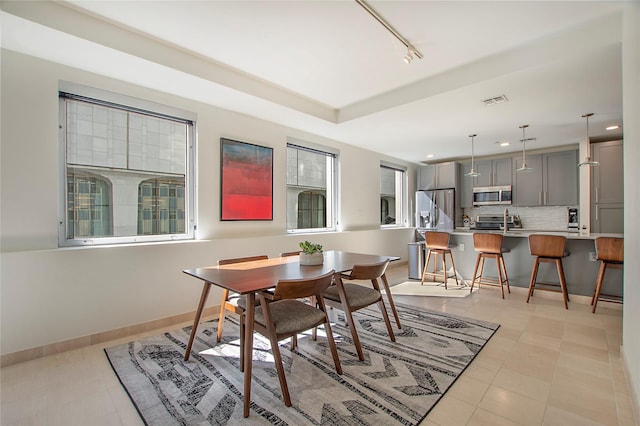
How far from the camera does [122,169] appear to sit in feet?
9.60

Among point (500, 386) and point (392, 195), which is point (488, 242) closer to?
point (500, 386)

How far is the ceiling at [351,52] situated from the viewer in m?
2.13

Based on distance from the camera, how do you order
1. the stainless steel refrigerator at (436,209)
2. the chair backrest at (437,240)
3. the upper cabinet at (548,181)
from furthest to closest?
the stainless steel refrigerator at (436,209) → the upper cabinet at (548,181) → the chair backrest at (437,240)

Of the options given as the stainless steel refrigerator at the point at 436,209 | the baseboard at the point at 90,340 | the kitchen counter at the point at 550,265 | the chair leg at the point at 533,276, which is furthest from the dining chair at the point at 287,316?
the stainless steel refrigerator at the point at 436,209

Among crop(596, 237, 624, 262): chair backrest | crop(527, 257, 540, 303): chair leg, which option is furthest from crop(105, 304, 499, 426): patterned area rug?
crop(596, 237, 624, 262): chair backrest

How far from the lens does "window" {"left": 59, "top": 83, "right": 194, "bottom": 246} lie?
2.65 metres

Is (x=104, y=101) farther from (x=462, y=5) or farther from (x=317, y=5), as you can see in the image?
(x=462, y=5)

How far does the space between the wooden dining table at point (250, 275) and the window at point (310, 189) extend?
165 cm

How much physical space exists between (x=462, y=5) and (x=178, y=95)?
2.81 m

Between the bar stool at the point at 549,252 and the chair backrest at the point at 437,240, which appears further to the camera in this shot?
the chair backrest at the point at 437,240

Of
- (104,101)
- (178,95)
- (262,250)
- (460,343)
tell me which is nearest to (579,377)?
(460,343)

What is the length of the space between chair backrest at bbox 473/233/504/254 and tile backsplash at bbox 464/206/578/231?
2.56 m

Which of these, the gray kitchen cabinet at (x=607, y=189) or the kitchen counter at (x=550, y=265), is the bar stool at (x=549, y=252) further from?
the gray kitchen cabinet at (x=607, y=189)

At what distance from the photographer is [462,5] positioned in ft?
6.86
